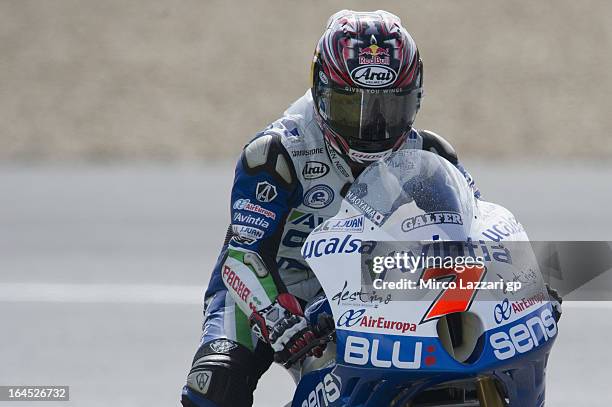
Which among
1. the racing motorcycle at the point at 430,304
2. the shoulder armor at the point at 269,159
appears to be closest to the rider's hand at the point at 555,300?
the racing motorcycle at the point at 430,304

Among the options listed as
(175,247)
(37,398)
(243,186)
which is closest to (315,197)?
(243,186)

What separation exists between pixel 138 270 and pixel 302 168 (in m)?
5.49

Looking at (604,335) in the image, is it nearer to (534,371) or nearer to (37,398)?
(37,398)

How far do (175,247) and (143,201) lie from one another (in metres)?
2.24

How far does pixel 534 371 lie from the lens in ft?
11.2

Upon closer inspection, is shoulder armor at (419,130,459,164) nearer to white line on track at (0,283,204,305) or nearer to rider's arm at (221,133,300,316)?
rider's arm at (221,133,300,316)

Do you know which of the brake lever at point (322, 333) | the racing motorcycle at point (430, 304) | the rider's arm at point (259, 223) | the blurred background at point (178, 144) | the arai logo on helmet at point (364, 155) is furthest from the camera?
the blurred background at point (178, 144)

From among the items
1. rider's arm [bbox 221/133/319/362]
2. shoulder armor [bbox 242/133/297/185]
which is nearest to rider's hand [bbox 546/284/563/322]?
rider's arm [bbox 221/133/319/362]

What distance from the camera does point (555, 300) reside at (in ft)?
12.5

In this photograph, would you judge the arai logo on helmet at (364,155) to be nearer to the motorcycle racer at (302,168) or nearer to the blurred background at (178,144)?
the motorcycle racer at (302,168)

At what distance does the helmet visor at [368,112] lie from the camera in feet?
14.4

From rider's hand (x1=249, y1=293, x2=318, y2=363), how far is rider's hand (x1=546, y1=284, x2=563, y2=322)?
744 mm

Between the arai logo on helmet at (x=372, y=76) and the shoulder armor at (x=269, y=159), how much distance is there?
422 mm

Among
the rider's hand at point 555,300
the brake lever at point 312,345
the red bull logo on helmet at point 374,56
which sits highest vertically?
the red bull logo on helmet at point 374,56
